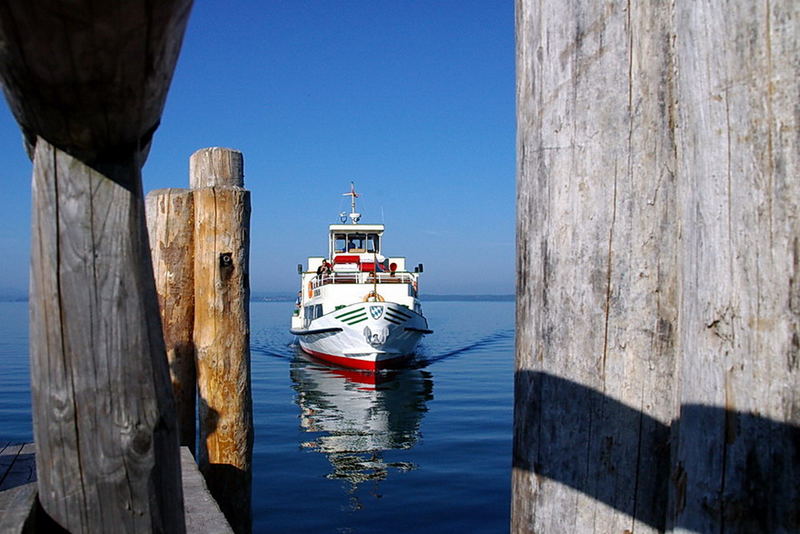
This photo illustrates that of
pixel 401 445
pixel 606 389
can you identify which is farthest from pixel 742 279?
pixel 401 445

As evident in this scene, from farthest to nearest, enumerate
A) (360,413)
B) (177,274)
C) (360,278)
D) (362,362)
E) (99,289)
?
(360,278) → (362,362) → (360,413) → (177,274) → (99,289)

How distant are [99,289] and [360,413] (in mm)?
14192

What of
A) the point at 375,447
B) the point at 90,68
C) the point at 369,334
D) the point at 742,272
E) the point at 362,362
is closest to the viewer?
the point at 90,68

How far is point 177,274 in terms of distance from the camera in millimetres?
5043

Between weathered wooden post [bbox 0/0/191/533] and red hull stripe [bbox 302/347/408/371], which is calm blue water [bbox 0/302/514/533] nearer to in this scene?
red hull stripe [bbox 302/347/408/371]

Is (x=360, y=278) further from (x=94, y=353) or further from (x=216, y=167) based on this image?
(x=94, y=353)

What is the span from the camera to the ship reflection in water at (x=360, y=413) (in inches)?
422

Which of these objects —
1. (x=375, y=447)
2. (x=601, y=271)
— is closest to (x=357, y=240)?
(x=375, y=447)

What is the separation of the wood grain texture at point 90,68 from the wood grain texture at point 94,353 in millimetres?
64

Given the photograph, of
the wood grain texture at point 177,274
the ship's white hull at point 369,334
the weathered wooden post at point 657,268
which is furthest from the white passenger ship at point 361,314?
the weathered wooden post at point 657,268

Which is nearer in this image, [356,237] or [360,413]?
[360,413]

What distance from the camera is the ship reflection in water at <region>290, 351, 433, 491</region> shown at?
1071 cm

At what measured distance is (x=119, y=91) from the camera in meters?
0.98

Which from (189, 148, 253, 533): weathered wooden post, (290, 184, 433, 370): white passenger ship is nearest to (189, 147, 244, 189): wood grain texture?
(189, 148, 253, 533): weathered wooden post
